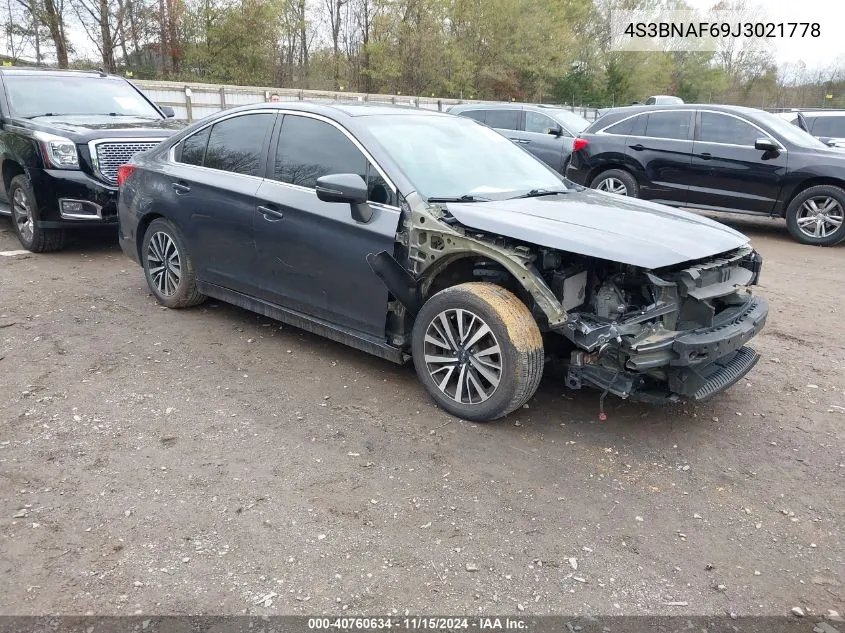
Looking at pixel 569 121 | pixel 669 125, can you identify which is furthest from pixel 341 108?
pixel 569 121

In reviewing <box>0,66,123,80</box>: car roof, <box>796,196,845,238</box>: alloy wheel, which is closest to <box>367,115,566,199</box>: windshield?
<box>796,196,845,238</box>: alloy wheel

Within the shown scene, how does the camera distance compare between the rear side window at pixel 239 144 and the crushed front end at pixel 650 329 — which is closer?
the crushed front end at pixel 650 329

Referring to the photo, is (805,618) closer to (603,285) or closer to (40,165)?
(603,285)

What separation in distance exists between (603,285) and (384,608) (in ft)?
6.73

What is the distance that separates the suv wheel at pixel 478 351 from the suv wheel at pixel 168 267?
233 cm

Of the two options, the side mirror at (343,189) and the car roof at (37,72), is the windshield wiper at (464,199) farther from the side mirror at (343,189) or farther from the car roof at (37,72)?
the car roof at (37,72)

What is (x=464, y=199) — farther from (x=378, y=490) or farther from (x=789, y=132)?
(x=789, y=132)

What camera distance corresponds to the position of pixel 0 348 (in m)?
4.83

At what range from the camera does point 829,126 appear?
13.4 metres

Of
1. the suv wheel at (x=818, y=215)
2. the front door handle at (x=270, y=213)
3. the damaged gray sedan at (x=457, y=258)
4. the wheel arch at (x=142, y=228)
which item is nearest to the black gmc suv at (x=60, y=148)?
the wheel arch at (x=142, y=228)

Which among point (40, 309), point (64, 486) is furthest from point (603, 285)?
point (40, 309)

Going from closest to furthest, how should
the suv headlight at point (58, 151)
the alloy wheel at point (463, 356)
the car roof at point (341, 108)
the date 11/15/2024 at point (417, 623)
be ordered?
the date 11/15/2024 at point (417, 623) → the alloy wheel at point (463, 356) → the car roof at point (341, 108) → the suv headlight at point (58, 151)

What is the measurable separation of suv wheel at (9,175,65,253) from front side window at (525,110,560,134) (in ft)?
26.0

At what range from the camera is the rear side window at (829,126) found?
43.4 ft
